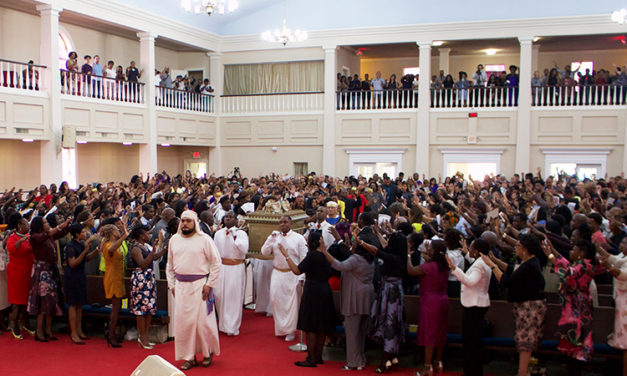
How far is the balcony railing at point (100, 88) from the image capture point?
15.1 meters

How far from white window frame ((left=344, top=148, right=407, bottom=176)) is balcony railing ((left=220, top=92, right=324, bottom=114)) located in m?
2.14

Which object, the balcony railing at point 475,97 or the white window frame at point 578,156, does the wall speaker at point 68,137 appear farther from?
the white window frame at point 578,156

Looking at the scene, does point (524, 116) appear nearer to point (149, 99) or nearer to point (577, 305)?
point (149, 99)

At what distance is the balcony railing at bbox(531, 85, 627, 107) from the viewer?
57.0ft

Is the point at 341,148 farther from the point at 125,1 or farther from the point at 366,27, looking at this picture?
the point at 125,1

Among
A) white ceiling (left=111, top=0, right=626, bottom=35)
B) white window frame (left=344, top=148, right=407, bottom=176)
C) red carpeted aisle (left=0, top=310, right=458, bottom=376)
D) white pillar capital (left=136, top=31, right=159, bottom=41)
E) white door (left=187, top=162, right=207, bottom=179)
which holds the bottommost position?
red carpeted aisle (left=0, top=310, right=458, bottom=376)

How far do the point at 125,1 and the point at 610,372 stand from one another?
15860 mm

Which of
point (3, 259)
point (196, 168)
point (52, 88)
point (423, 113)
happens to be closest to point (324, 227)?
point (3, 259)

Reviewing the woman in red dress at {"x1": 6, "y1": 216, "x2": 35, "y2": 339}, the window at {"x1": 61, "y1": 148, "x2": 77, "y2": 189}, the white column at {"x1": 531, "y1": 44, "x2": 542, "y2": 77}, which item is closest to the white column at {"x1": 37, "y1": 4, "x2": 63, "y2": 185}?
the window at {"x1": 61, "y1": 148, "x2": 77, "y2": 189}

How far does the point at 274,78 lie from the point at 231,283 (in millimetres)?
15032

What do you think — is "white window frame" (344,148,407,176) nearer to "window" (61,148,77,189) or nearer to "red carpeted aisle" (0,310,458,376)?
"window" (61,148,77,189)

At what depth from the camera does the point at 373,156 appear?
1970cm

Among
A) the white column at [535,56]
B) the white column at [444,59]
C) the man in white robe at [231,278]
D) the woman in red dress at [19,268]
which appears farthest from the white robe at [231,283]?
the white column at [535,56]

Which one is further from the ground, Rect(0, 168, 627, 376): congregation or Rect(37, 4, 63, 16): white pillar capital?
Rect(37, 4, 63, 16): white pillar capital
